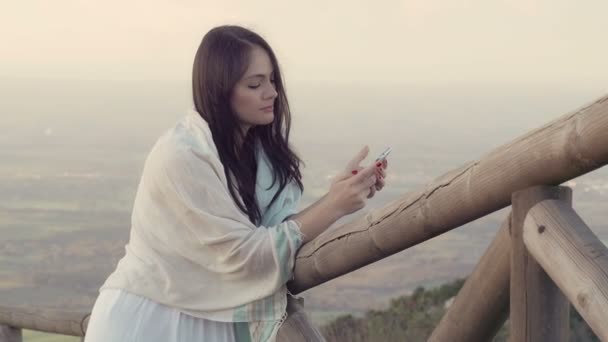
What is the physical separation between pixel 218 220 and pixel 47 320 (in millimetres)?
2069

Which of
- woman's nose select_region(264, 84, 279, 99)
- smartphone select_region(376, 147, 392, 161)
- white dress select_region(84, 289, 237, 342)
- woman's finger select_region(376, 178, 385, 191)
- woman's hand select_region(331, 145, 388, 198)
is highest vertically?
woman's nose select_region(264, 84, 279, 99)

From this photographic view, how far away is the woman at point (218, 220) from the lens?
197 centimetres

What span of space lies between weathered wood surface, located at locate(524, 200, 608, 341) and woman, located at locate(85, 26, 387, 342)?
47 cm

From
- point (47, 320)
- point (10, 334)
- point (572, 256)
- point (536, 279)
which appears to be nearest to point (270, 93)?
point (536, 279)

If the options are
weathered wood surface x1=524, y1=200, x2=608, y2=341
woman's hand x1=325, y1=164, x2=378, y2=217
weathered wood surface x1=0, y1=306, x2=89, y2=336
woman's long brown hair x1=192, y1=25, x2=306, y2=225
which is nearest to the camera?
weathered wood surface x1=524, y1=200, x2=608, y2=341

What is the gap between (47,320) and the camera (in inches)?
150

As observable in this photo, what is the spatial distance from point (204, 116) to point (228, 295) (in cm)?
37

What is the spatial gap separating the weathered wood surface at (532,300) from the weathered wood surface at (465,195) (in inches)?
3.3

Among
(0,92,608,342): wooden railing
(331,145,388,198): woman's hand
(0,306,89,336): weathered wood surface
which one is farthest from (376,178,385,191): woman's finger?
(0,306,89,336): weathered wood surface

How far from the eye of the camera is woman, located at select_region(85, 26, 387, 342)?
6.48ft

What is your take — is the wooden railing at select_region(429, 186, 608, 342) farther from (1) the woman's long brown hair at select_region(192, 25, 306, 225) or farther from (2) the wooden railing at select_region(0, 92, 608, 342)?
(1) the woman's long brown hair at select_region(192, 25, 306, 225)

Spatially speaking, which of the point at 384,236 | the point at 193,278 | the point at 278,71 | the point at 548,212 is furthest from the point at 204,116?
the point at 548,212

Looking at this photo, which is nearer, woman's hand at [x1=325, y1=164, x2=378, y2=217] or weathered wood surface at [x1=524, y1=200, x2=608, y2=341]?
weathered wood surface at [x1=524, y1=200, x2=608, y2=341]

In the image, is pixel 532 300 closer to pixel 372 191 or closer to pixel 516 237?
pixel 516 237
